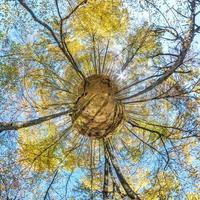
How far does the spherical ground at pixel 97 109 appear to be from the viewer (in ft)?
32.8

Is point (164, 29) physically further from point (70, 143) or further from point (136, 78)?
point (70, 143)

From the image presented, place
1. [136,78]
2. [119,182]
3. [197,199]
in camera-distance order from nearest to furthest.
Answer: [197,199]
[119,182]
[136,78]

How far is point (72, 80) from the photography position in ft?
40.1

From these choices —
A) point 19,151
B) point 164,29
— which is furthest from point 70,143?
point 164,29

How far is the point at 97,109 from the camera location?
32.6ft

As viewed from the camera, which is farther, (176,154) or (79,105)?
(176,154)

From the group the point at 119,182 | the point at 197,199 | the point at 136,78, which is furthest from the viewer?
the point at 136,78

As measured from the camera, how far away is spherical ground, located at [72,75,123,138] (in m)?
9.99

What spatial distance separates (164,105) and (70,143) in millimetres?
2939

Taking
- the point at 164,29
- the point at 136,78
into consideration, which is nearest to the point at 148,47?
the point at 136,78

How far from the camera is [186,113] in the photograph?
1209cm

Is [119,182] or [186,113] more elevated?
[186,113]

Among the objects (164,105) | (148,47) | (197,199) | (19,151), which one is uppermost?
(148,47)

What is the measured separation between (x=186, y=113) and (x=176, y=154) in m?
1.14
